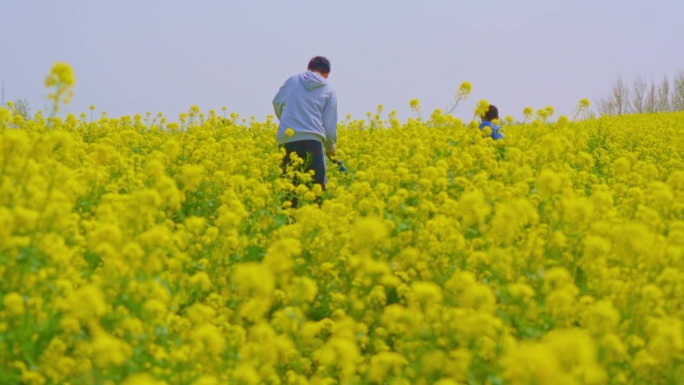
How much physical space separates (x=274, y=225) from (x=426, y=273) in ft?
4.60

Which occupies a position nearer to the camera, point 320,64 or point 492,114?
point 320,64

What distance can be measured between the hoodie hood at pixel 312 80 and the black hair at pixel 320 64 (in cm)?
6

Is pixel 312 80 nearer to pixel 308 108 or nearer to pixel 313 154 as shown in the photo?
pixel 308 108

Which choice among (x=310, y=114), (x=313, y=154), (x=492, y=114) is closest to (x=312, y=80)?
(x=310, y=114)

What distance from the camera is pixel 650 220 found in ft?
16.1

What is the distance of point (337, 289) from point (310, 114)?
352cm

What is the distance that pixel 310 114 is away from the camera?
7.88 metres

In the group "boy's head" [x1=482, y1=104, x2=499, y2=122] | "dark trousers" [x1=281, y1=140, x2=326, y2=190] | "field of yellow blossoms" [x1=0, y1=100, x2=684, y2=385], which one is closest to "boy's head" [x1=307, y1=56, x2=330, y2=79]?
"dark trousers" [x1=281, y1=140, x2=326, y2=190]

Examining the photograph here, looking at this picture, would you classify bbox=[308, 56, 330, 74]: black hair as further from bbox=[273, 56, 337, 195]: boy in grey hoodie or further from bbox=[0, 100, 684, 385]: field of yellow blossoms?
bbox=[0, 100, 684, 385]: field of yellow blossoms

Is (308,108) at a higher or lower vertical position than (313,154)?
higher

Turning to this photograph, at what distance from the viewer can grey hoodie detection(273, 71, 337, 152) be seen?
788 cm

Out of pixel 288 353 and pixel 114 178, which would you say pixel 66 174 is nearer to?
pixel 288 353

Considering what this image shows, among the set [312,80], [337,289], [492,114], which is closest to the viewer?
[337,289]

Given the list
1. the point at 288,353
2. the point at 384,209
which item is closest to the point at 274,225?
the point at 384,209
